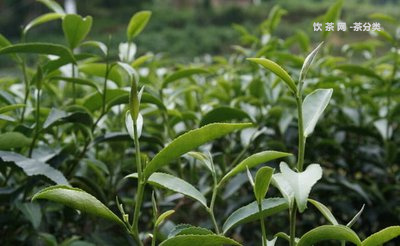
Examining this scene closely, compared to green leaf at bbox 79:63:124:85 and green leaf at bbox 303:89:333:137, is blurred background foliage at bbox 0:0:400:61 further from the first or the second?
green leaf at bbox 303:89:333:137

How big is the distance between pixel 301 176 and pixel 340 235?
0.19 ft

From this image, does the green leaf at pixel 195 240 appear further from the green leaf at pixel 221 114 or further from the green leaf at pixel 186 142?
the green leaf at pixel 221 114

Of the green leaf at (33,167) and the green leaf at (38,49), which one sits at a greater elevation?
the green leaf at (38,49)

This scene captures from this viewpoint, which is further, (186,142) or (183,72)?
(183,72)

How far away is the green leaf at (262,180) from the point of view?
0.45 metres

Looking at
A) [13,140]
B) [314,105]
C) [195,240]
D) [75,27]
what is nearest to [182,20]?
[75,27]

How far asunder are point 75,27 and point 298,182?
45 centimetres

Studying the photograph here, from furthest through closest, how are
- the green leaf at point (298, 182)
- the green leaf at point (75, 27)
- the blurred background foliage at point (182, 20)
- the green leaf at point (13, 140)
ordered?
the blurred background foliage at point (182, 20)
the green leaf at point (75, 27)
the green leaf at point (13, 140)
the green leaf at point (298, 182)

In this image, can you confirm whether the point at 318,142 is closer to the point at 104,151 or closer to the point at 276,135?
the point at 276,135

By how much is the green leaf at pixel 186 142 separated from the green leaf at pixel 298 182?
0.06m

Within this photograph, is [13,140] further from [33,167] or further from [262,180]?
[262,180]

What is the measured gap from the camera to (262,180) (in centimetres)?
46

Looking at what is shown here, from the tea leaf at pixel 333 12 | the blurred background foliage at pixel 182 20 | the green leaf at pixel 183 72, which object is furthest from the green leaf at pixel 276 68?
the blurred background foliage at pixel 182 20

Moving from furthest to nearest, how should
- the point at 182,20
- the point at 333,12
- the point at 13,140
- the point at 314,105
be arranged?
the point at 182,20 < the point at 333,12 < the point at 13,140 < the point at 314,105
